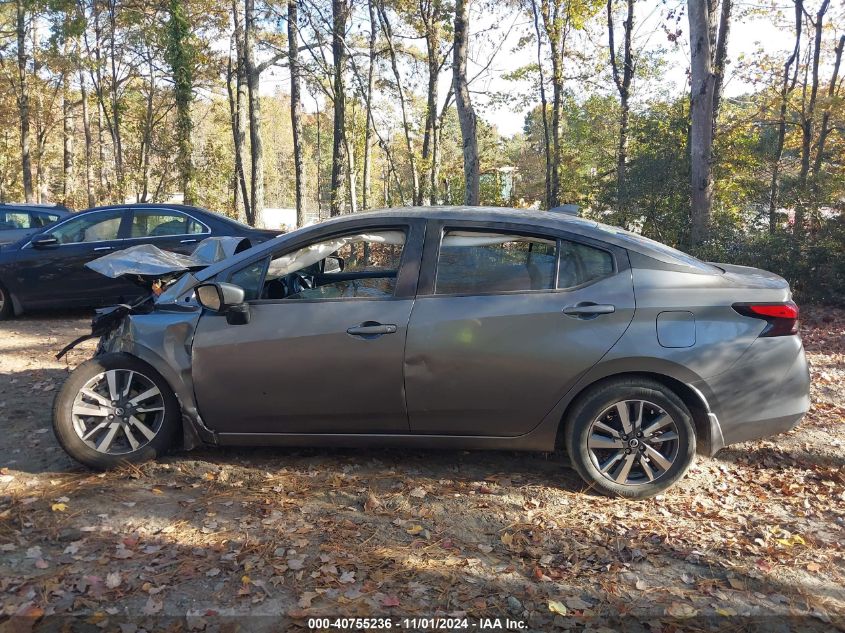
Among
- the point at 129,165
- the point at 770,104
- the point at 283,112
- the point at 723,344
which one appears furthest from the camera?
the point at 283,112

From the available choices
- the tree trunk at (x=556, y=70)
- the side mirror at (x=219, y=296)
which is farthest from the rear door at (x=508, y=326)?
the tree trunk at (x=556, y=70)

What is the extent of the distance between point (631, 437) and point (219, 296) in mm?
2644

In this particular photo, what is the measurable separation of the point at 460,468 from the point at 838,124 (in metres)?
21.8

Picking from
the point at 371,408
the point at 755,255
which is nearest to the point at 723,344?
the point at 371,408

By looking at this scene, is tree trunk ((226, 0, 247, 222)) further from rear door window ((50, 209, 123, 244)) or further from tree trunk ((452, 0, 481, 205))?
rear door window ((50, 209, 123, 244))

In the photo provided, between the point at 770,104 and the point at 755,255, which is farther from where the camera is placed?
the point at 770,104

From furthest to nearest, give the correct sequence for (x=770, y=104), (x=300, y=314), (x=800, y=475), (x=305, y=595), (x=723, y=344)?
(x=770, y=104) → (x=800, y=475) → (x=300, y=314) → (x=723, y=344) → (x=305, y=595)

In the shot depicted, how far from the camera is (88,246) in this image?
9023 millimetres

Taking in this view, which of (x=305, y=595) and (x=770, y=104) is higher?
(x=770, y=104)

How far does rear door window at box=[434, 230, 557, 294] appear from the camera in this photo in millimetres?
3922

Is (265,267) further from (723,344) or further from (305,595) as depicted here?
(723,344)

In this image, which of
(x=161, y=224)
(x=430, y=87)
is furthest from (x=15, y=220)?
(x=430, y=87)

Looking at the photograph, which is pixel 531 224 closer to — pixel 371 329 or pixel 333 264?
pixel 371 329

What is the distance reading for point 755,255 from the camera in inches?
392
